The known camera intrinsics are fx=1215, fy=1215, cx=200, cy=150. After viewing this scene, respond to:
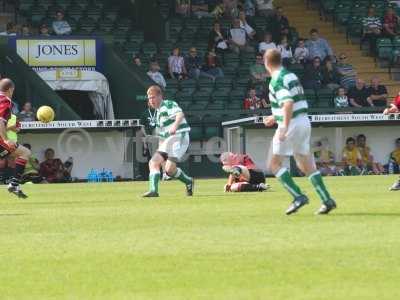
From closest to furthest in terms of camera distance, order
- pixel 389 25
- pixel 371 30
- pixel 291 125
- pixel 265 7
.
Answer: pixel 291 125 < pixel 371 30 < pixel 389 25 < pixel 265 7

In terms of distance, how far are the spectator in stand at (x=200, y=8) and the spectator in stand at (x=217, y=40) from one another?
1.90m

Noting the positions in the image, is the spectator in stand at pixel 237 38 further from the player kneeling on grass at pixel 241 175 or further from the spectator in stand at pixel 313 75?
the player kneeling on grass at pixel 241 175

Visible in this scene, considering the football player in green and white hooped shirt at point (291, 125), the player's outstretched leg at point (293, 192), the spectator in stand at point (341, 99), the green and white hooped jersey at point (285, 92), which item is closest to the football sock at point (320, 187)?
the football player in green and white hooped shirt at point (291, 125)

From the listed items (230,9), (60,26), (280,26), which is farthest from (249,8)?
(60,26)

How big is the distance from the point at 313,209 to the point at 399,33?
78.7ft

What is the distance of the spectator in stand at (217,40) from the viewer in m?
34.9

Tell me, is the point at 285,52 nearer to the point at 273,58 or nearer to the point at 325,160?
the point at 325,160

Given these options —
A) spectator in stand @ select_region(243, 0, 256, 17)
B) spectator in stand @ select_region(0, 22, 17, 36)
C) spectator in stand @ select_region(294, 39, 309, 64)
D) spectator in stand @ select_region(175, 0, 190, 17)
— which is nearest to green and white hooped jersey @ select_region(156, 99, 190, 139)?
spectator in stand @ select_region(0, 22, 17, 36)

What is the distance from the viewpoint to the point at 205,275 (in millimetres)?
8961

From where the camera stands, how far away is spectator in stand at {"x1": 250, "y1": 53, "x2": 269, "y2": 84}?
33.7 meters

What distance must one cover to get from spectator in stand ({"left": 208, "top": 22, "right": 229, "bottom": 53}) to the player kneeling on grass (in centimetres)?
1406

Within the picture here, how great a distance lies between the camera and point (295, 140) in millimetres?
13781

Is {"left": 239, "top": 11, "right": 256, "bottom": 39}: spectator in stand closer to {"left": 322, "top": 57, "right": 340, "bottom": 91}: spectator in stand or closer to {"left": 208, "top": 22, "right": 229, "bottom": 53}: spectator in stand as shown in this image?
{"left": 208, "top": 22, "right": 229, "bottom": 53}: spectator in stand

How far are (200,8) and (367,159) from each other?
28.2ft
